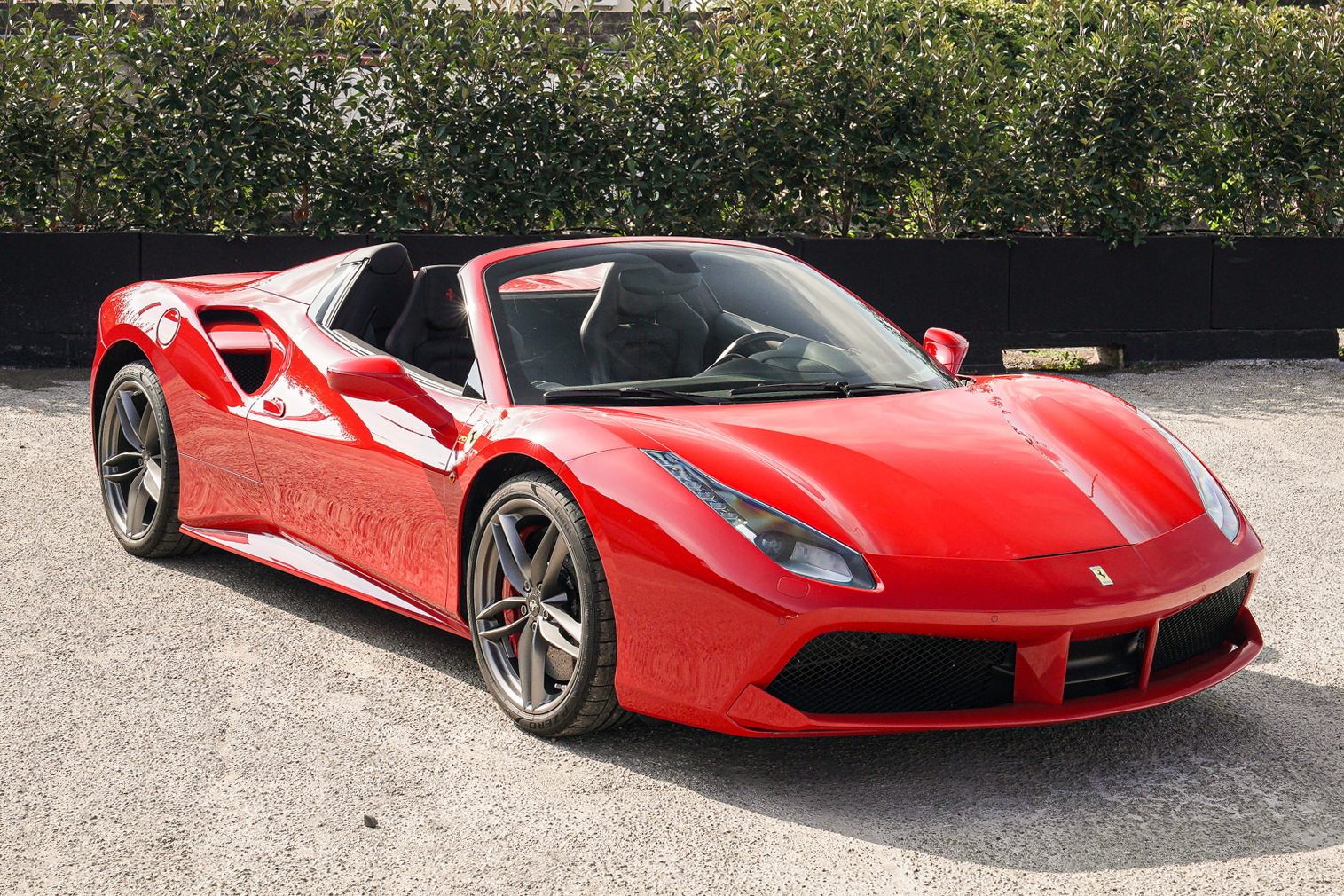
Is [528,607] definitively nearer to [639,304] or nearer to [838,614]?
[838,614]

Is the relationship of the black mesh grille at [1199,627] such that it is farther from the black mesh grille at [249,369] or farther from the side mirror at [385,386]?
the black mesh grille at [249,369]

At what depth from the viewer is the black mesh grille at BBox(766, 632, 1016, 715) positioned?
3.00m

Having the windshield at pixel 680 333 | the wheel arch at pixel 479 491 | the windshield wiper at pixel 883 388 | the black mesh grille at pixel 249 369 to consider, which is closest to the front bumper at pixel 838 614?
the wheel arch at pixel 479 491

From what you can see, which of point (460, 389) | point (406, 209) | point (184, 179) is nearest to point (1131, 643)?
point (460, 389)

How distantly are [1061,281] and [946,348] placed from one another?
20.3 feet

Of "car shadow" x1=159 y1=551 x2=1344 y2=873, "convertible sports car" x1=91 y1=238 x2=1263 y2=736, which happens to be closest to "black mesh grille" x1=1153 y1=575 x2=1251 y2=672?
"convertible sports car" x1=91 y1=238 x2=1263 y2=736

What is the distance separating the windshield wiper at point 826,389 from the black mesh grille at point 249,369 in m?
1.77

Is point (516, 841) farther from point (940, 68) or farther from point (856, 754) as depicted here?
point (940, 68)

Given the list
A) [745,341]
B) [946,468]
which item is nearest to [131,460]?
[745,341]

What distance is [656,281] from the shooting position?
168 inches

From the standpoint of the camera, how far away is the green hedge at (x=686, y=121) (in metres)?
10.1

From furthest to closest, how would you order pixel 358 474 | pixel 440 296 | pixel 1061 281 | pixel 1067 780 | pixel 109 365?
pixel 1061 281
pixel 109 365
pixel 440 296
pixel 358 474
pixel 1067 780

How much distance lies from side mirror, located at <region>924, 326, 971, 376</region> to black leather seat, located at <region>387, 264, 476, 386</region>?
1.52 m

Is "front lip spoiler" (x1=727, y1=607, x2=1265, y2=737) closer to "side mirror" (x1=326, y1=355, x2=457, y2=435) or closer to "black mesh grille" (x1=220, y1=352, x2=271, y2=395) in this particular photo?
"side mirror" (x1=326, y1=355, x2=457, y2=435)
